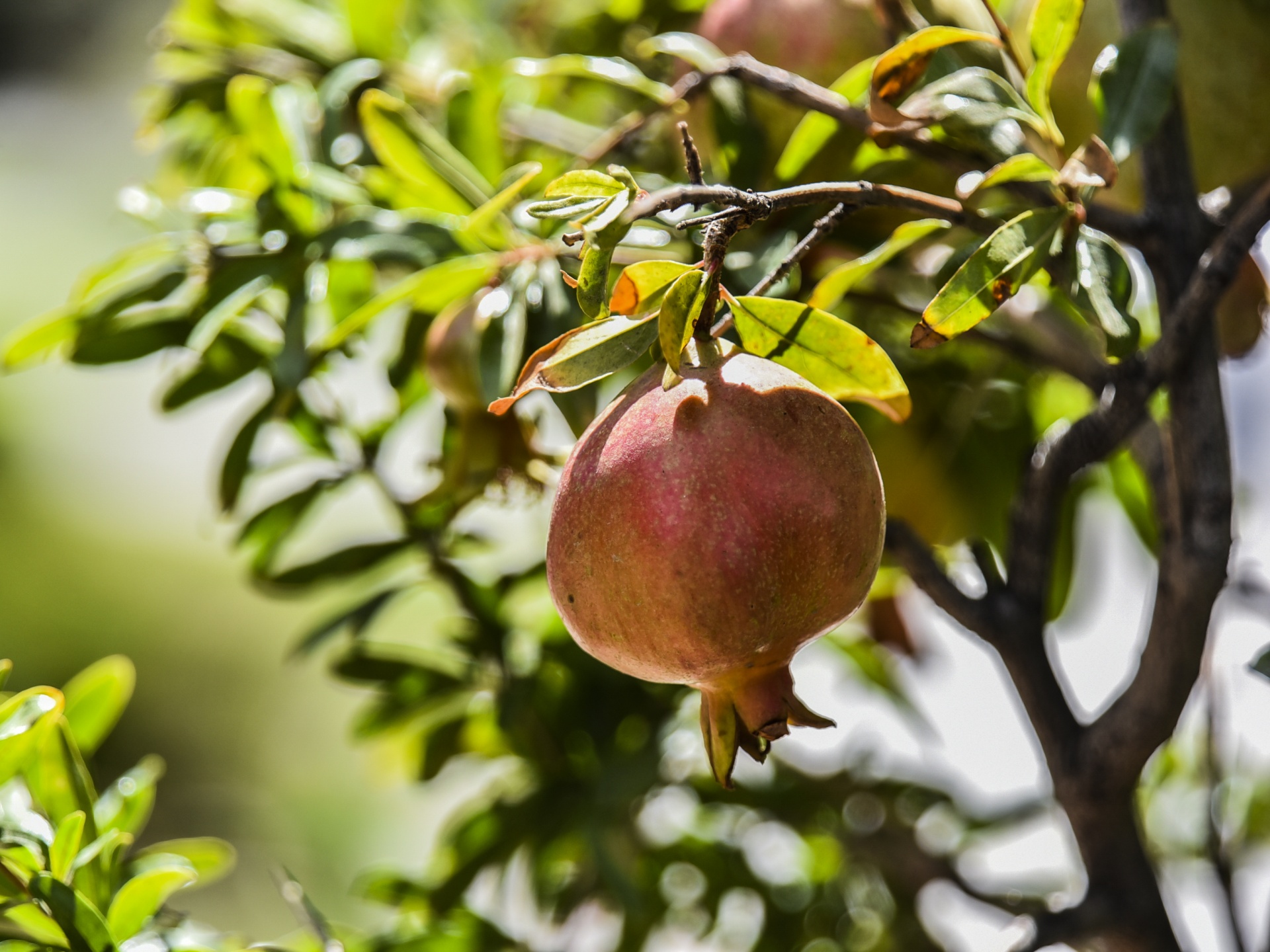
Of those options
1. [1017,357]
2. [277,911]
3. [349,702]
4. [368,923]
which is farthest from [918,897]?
[349,702]

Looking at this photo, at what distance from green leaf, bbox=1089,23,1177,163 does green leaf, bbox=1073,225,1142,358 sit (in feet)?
0.14

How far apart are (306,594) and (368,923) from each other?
1668 mm

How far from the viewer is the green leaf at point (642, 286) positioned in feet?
1.12

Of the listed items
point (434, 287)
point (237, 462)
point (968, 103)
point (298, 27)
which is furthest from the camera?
point (298, 27)

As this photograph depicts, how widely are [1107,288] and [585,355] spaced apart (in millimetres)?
194

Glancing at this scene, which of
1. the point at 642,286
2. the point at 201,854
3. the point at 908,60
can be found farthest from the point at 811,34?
the point at 201,854

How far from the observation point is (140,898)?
0.45m

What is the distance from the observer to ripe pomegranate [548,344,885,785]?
31 cm

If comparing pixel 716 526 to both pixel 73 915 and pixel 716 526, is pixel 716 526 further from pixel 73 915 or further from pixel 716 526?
pixel 73 915

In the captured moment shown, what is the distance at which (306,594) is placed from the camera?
73 centimetres

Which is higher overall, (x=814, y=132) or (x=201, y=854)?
(x=814, y=132)

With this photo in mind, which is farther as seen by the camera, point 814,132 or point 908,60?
point 814,132

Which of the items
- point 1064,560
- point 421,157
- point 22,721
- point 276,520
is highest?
point 421,157

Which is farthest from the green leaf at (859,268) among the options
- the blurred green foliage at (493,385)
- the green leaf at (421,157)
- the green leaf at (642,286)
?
the green leaf at (421,157)
